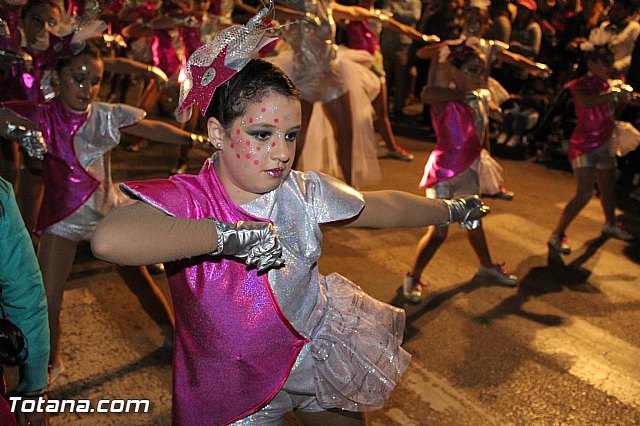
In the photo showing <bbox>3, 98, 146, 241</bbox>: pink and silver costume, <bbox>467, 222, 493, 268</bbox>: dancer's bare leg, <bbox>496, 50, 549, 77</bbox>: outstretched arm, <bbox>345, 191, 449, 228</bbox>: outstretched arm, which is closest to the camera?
<bbox>345, 191, 449, 228</bbox>: outstretched arm

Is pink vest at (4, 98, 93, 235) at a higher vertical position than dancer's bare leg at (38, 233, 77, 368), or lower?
higher

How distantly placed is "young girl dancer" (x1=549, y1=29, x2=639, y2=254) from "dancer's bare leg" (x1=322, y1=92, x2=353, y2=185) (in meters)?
2.06

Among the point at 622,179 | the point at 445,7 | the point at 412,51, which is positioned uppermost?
the point at 445,7

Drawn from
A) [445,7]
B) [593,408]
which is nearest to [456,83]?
[593,408]

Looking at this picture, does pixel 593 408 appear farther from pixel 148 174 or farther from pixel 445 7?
pixel 445 7

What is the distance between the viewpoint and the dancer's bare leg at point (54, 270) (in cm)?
318

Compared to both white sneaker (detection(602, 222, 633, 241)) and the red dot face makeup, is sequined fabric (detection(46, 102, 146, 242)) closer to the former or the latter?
the red dot face makeup

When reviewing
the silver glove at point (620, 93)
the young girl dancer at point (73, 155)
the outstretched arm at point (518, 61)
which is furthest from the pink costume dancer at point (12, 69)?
the silver glove at point (620, 93)

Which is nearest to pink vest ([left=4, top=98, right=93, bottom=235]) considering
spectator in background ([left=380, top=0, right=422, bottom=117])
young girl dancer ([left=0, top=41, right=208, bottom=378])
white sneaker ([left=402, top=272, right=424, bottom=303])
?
young girl dancer ([left=0, top=41, right=208, bottom=378])

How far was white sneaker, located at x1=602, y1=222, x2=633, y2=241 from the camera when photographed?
19.9 feet

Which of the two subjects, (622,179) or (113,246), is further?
(622,179)

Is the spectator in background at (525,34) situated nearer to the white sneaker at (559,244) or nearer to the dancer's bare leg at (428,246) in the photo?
the white sneaker at (559,244)

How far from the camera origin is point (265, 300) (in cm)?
193

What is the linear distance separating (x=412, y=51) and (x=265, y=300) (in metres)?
10.8
